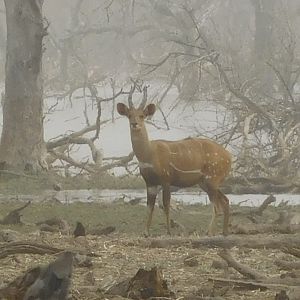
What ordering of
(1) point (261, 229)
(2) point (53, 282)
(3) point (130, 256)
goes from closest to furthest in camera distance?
(2) point (53, 282) → (3) point (130, 256) → (1) point (261, 229)

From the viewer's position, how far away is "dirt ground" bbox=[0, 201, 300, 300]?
6.49 metres

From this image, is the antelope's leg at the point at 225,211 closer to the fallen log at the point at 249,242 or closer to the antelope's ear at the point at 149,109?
the antelope's ear at the point at 149,109

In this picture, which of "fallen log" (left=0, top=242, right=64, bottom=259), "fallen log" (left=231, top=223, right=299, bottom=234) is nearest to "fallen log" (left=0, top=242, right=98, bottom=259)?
"fallen log" (left=0, top=242, right=64, bottom=259)

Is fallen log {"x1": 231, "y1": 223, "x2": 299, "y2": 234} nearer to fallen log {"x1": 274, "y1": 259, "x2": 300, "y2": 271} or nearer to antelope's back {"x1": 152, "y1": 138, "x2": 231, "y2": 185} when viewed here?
antelope's back {"x1": 152, "y1": 138, "x2": 231, "y2": 185}

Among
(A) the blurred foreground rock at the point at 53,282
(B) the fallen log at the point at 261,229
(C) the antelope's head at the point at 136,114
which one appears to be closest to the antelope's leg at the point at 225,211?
(B) the fallen log at the point at 261,229

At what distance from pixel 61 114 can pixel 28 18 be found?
16999 millimetres

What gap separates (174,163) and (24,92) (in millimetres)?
7160

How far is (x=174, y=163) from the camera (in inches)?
420

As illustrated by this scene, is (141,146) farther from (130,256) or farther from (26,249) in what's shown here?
(26,249)

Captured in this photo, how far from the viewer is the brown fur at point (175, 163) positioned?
10.5m

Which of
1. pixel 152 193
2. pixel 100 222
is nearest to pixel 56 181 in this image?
pixel 100 222

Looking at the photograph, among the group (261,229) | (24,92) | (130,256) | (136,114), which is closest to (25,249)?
(130,256)

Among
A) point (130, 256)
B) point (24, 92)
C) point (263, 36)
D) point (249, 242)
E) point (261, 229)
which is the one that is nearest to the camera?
point (130, 256)

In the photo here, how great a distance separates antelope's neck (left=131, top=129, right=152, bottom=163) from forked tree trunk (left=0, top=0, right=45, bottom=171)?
6751 mm
